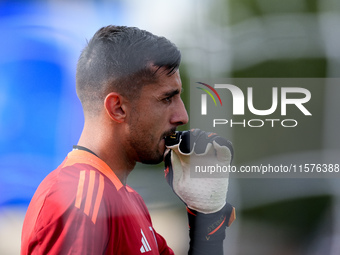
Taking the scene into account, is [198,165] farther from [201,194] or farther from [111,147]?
[111,147]

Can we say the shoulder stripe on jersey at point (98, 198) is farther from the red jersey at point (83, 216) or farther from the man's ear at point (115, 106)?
the man's ear at point (115, 106)

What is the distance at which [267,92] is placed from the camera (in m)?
0.82

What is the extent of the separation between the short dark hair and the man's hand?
0.56 feet

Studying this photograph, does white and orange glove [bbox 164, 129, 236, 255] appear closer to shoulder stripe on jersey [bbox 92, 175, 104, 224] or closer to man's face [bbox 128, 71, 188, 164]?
man's face [bbox 128, 71, 188, 164]

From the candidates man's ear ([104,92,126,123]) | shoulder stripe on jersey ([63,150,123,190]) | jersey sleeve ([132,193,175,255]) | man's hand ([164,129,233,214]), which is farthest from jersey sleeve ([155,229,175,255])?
man's ear ([104,92,126,123])

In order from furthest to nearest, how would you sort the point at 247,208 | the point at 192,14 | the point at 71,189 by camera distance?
the point at 247,208
the point at 192,14
the point at 71,189

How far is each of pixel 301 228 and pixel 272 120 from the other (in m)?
0.28

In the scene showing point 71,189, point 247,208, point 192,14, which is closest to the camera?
point 71,189

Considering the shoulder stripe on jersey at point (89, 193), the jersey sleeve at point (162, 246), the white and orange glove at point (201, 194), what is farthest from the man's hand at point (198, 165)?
the shoulder stripe on jersey at point (89, 193)

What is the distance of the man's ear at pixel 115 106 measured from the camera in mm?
669

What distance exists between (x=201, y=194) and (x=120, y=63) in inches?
15.1

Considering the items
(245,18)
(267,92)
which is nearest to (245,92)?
(267,92)

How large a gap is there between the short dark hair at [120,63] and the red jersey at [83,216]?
0.43 ft

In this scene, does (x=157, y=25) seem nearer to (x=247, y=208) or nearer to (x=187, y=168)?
(x=187, y=168)
